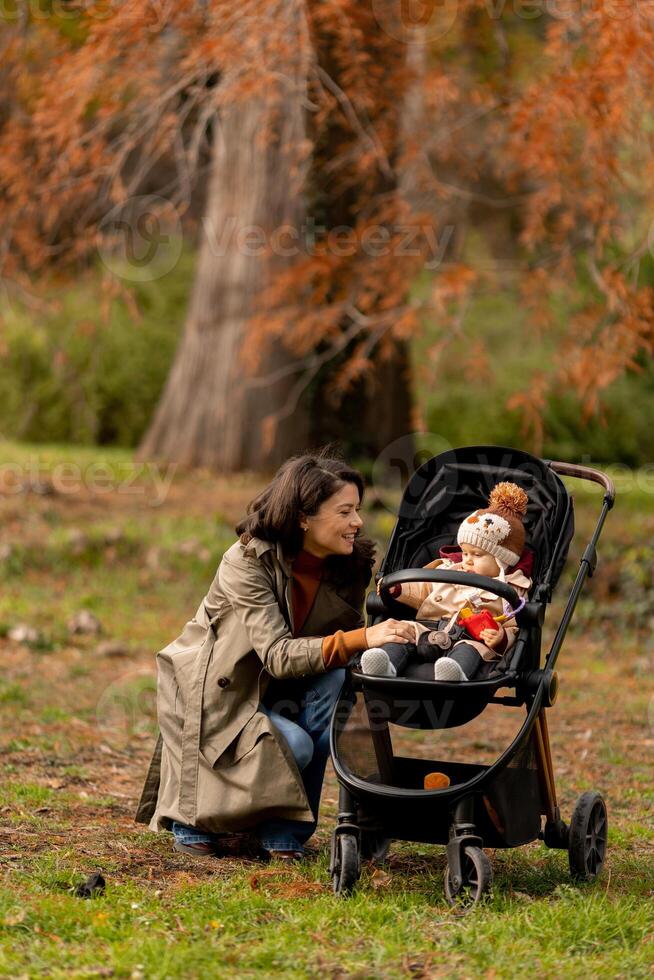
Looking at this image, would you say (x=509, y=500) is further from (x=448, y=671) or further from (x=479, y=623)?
(x=448, y=671)

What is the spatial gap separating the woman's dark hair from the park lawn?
0.99m

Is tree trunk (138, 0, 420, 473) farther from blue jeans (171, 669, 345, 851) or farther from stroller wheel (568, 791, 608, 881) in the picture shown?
stroller wheel (568, 791, 608, 881)

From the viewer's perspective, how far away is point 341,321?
32.5ft

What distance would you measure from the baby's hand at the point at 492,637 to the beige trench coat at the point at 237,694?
0.50 meters

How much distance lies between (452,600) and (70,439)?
41.5ft

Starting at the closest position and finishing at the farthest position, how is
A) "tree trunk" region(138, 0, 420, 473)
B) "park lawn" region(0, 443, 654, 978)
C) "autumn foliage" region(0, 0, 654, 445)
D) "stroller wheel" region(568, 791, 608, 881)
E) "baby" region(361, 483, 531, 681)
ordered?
"park lawn" region(0, 443, 654, 978) → "baby" region(361, 483, 531, 681) → "stroller wheel" region(568, 791, 608, 881) → "autumn foliage" region(0, 0, 654, 445) → "tree trunk" region(138, 0, 420, 473)

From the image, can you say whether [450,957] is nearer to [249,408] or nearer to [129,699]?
[129,699]

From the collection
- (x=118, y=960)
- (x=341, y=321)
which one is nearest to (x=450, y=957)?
(x=118, y=960)

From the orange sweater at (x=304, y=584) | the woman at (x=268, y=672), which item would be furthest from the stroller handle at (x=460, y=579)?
the orange sweater at (x=304, y=584)

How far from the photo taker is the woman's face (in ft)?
13.8

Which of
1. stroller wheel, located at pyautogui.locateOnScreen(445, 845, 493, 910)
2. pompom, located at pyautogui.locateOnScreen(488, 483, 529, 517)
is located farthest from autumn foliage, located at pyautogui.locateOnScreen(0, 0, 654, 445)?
stroller wheel, located at pyautogui.locateOnScreen(445, 845, 493, 910)

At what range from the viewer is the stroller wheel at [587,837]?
4086 mm

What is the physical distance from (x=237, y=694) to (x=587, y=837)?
1.20m

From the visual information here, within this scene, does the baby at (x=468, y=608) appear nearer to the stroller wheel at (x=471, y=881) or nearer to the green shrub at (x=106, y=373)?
the stroller wheel at (x=471, y=881)
